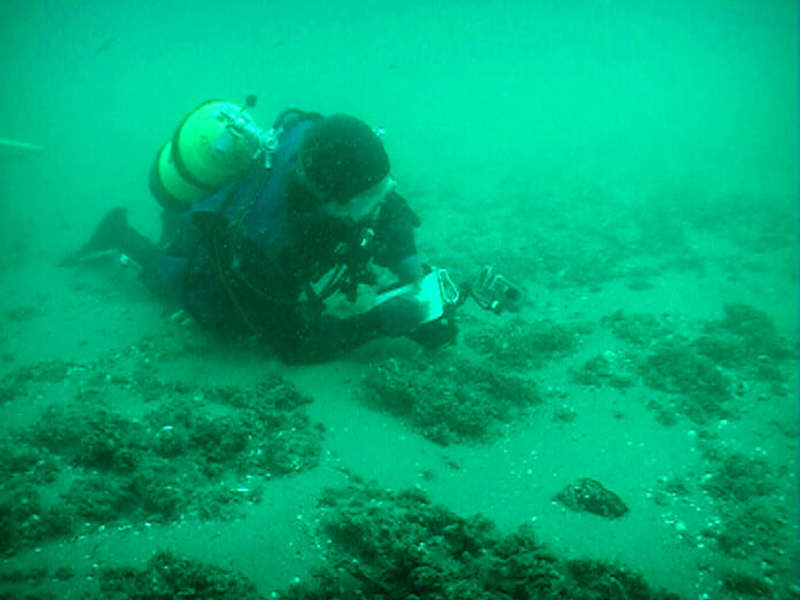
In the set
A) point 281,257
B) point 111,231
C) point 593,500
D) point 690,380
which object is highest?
point 281,257

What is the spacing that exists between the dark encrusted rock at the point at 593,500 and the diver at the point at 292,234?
86.2 inches

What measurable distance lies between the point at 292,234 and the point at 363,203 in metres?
0.82

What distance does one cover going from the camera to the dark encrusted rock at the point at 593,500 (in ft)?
12.2

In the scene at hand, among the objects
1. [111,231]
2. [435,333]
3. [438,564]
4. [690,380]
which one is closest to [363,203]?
[435,333]

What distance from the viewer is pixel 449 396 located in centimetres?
481

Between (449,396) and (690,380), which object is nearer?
(449,396)

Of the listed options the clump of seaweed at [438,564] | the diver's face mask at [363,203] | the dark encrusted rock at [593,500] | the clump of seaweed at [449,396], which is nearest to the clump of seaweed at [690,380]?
the clump of seaweed at [449,396]

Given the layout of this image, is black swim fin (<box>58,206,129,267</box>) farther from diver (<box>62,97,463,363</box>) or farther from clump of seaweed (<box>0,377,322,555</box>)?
clump of seaweed (<box>0,377,322,555</box>)

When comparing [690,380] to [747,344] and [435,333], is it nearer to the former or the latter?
[747,344]

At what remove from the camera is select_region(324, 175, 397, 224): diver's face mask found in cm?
470

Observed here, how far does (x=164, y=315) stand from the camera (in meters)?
6.35

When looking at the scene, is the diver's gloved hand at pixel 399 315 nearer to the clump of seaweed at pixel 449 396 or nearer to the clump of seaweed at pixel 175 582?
the clump of seaweed at pixel 449 396

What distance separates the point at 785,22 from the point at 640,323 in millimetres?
63865

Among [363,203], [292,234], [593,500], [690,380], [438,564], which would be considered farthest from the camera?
[690,380]
